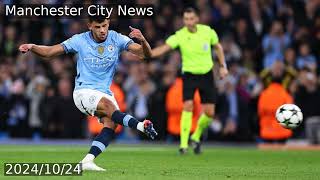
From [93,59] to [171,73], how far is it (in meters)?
11.4

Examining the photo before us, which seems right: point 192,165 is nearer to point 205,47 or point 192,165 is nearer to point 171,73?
point 205,47

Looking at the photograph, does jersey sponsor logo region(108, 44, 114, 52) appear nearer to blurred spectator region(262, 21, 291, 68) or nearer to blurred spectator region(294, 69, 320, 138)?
blurred spectator region(294, 69, 320, 138)

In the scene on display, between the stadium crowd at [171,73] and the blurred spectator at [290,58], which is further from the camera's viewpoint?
the blurred spectator at [290,58]

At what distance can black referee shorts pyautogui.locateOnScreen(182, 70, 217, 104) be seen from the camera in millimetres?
16047

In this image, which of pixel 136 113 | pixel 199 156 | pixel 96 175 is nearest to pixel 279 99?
pixel 136 113

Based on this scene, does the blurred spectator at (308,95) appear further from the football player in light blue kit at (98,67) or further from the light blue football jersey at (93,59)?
the light blue football jersey at (93,59)

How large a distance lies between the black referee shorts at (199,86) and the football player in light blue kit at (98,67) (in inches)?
179

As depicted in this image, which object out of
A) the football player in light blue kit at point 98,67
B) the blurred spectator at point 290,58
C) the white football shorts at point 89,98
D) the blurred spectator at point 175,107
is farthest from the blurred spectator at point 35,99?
the white football shorts at point 89,98

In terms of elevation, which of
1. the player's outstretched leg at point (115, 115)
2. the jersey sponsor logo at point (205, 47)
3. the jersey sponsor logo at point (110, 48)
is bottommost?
the player's outstretched leg at point (115, 115)

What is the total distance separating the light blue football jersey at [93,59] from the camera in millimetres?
11367

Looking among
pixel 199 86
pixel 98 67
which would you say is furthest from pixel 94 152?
pixel 199 86

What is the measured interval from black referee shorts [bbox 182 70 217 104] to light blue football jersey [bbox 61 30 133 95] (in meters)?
4.67

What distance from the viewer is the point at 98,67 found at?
11.4 m

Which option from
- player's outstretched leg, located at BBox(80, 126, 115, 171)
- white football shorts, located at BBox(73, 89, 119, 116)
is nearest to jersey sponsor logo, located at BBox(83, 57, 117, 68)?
white football shorts, located at BBox(73, 89, 119, 116)
